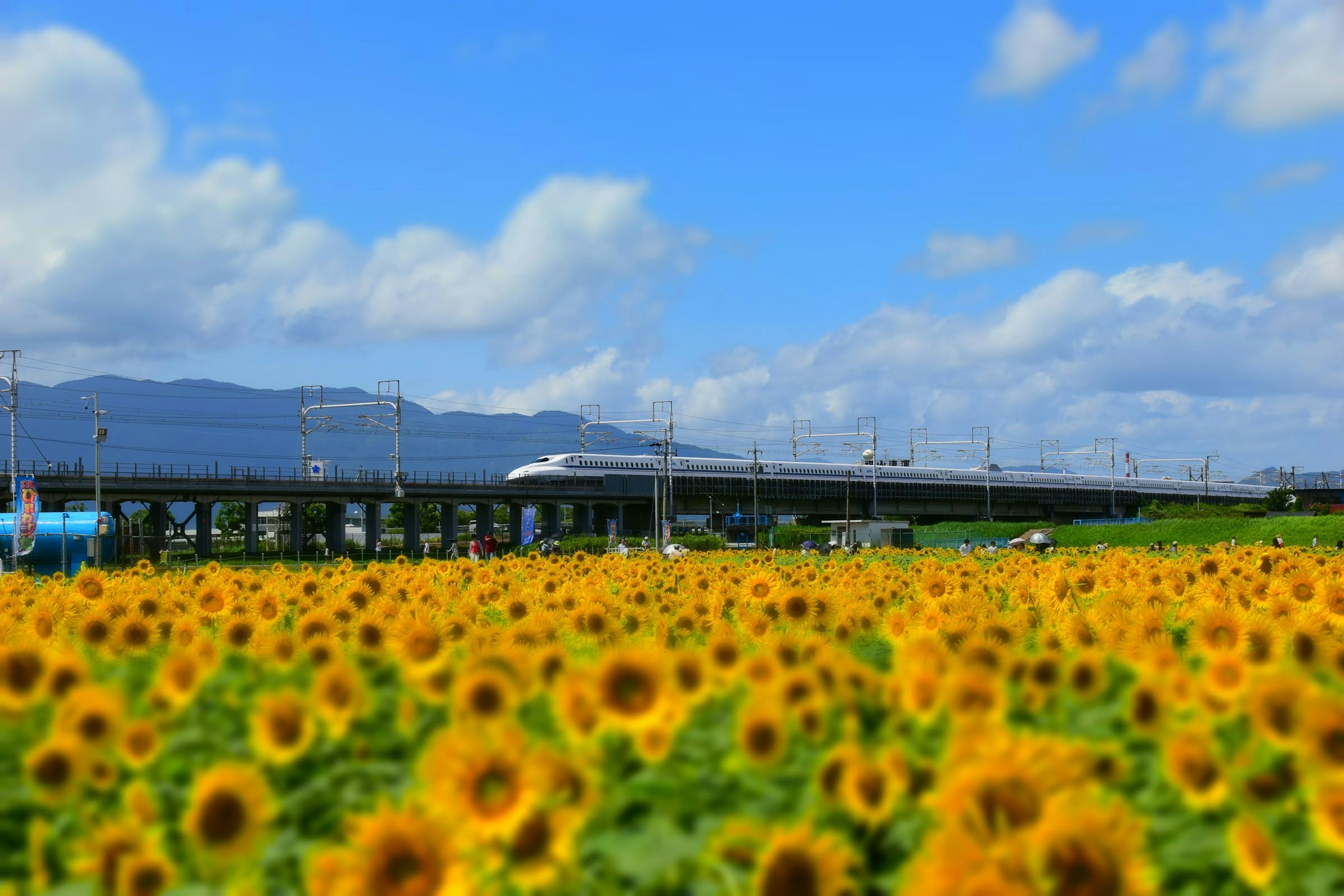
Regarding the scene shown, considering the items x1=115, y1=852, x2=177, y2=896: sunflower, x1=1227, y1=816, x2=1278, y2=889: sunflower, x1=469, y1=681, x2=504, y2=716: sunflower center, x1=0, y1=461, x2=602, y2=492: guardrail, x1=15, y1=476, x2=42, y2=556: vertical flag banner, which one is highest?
x1=0, y1=461, x2=602, y2=492: guardrail

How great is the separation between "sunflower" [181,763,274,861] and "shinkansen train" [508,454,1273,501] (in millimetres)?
92954

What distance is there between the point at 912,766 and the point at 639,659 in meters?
0.91

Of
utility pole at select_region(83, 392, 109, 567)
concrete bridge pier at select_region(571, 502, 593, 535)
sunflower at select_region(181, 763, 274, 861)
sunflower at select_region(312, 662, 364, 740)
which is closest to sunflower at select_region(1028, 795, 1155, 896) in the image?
sunflower at select_region(181, 763, 274, 861)

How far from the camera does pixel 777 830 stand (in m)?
3.14

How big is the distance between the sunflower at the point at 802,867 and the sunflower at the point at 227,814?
1.47 m

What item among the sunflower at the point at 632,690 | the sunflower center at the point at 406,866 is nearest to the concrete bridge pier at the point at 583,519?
the sunflower at the point at 632,690

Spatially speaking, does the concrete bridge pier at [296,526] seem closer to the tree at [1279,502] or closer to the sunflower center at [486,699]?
the tree at [1279,502]

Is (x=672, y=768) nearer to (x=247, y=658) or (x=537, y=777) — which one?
(x=537, y=777)

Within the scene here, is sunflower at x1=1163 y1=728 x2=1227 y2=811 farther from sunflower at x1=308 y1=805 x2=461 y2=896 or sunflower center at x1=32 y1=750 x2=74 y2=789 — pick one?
sunflower center at x1=32 y1=750 x2=74 y2=789

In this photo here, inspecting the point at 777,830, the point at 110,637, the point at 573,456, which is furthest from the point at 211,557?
the point at 777,830

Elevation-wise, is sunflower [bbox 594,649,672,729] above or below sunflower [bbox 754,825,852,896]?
above

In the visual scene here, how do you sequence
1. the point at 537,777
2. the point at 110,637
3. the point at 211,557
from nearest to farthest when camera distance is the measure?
1. the point at 537,777
2. the point at 110,637
3. the point at 211,557

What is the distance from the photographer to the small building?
249 ft

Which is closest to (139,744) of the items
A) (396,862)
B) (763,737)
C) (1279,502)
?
(396,862)
